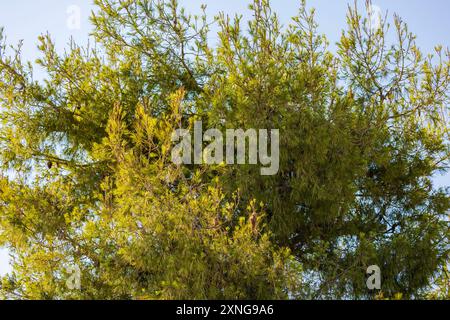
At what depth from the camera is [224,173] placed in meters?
8.76

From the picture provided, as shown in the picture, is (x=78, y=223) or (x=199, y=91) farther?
(x=199, y=91)

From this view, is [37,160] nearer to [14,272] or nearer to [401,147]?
[14,272]

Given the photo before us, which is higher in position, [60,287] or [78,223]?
[78,223]

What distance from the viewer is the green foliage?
7531mm

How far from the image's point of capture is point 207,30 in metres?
9.80

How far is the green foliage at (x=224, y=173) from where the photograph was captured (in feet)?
24.7

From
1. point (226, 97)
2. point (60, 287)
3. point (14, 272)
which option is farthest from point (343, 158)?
point (14, 272)

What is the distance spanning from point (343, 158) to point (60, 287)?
4.11 metres
